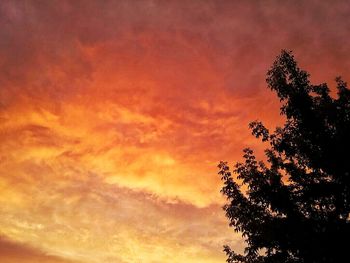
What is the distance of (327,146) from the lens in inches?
450

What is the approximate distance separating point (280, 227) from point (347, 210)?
2.09 meters

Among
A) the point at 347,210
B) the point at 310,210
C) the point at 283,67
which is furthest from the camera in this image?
the point at 283,67

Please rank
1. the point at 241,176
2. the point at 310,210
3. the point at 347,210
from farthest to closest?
the point at 241,176, the point at 310,210, the point at 347,210

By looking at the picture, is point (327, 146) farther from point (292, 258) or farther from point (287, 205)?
point (292, 258)

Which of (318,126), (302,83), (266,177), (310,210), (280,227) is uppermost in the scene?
(302,83)

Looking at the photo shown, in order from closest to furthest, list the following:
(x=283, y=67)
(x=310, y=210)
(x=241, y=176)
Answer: (x=310, y=210) < (x=241, y=176) < (x=283, y=67)

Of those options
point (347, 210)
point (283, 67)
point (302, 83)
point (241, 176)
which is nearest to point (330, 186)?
point (347, 210)

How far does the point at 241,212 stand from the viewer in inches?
488

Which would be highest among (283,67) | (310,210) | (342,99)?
(283,67)

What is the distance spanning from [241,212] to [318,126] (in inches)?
153

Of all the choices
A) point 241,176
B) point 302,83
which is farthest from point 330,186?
point 302,83

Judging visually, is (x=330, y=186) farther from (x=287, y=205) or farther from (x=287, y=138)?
(x=287, y=138)

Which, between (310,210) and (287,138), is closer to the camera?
(310,210)

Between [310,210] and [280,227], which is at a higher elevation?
[310,210]
